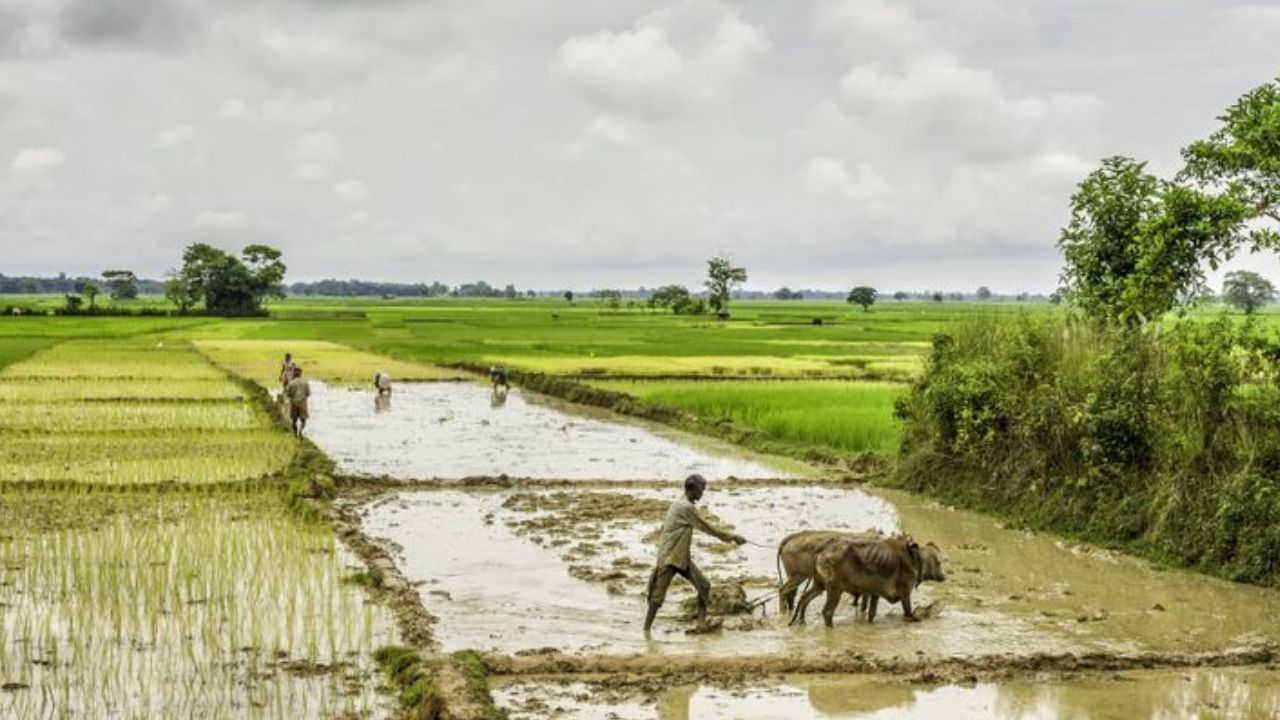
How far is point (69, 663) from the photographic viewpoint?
815 cm

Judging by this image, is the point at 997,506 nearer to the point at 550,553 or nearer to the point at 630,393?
the point at 550,553

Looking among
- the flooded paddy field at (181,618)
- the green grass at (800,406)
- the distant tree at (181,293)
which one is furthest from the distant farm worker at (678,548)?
the distant tree at (181,293)

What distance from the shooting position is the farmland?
804cm

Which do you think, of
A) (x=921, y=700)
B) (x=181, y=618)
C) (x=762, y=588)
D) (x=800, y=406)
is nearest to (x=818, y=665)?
(x=921, y=700)

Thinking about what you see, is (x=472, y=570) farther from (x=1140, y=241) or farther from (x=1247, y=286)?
(x=1247, y=286)

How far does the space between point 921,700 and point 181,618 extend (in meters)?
5.29

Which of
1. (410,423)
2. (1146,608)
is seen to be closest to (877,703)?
(1146,608)

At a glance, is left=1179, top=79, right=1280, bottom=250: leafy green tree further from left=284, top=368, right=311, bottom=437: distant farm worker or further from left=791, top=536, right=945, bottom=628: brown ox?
left=284, top=368, right=311, bottom=437: distant farm worker

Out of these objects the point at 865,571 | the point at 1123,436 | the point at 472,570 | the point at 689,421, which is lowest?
the point at 472,570

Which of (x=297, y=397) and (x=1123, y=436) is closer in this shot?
(x=1123, y=436)

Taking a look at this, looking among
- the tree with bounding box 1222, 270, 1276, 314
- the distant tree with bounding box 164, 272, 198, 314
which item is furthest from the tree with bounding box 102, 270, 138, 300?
the tree with bounding box 1222, 270, 1276, 314

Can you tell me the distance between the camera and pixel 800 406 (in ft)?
81.0

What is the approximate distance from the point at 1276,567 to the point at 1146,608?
1.72 meters

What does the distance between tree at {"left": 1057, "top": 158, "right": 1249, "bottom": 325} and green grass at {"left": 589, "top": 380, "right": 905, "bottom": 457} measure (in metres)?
3.85
